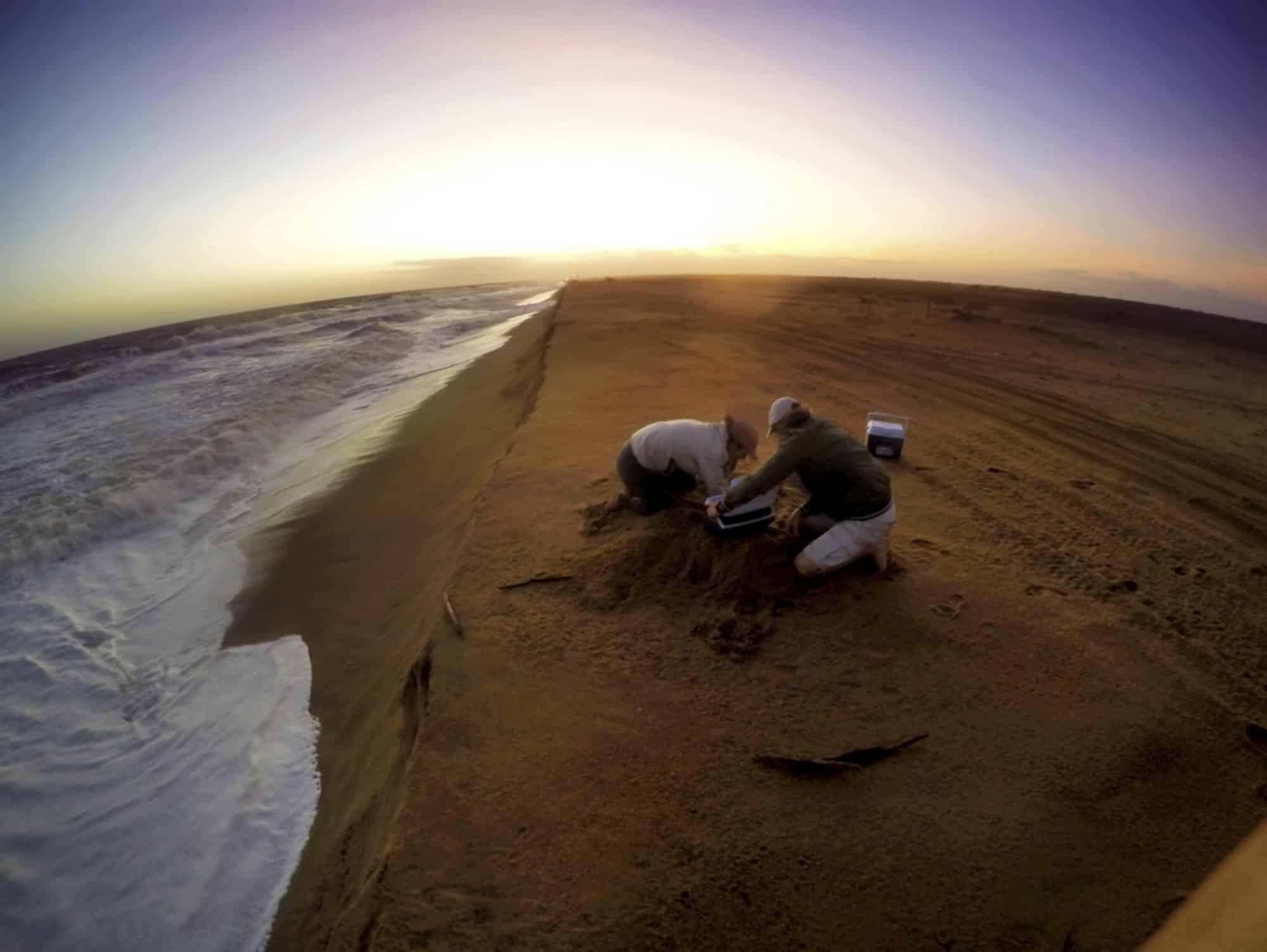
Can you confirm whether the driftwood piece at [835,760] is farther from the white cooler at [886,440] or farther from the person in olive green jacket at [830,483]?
the white cooler at [886,440]

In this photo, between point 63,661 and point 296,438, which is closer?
point 63,661

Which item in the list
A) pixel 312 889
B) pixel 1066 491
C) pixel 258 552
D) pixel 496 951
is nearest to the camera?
pixel 496 951

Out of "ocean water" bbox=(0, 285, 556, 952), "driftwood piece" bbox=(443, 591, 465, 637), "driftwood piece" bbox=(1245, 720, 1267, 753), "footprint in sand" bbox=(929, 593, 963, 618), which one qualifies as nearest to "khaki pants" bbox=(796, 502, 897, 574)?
"footprint in sand" bbox=(929, 593, 963, 618)

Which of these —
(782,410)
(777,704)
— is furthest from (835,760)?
(782,410)

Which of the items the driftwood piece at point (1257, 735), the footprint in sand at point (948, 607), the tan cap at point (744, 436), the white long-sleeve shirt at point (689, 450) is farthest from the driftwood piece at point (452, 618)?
the driftwood piece at point (1257, 735)

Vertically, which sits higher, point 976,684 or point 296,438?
point 296,438

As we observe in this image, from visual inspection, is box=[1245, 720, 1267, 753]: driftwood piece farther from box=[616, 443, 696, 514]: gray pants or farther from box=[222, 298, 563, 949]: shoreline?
box=[222, 298, 563, 949]: shoreline

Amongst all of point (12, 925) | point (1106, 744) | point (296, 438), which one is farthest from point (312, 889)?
point (296, 438)

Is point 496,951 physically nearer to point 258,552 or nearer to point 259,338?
point 258,552
